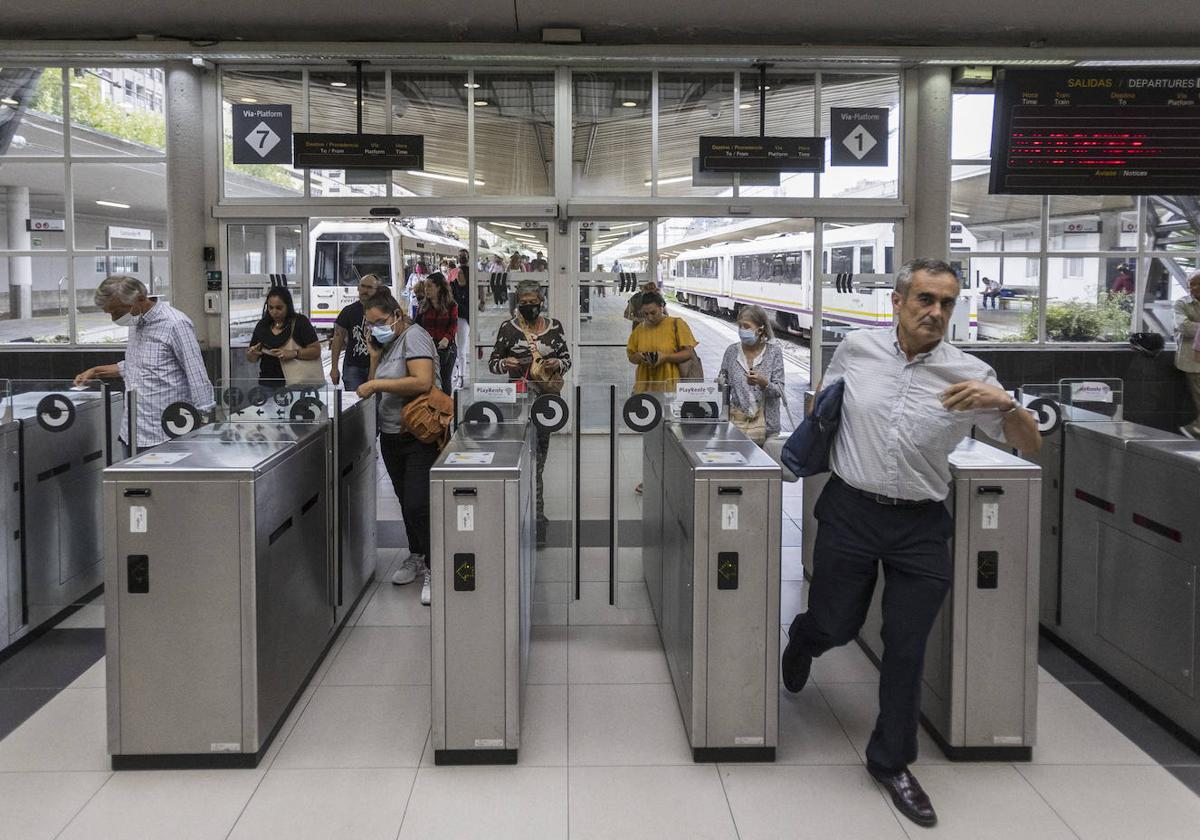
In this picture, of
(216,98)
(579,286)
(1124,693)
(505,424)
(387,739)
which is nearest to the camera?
(387,739)

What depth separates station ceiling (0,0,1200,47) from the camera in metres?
7.18

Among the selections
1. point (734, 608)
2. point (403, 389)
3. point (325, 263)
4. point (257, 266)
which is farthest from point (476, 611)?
point (325, 263)

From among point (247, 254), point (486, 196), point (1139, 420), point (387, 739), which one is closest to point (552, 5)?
point (486, 196)

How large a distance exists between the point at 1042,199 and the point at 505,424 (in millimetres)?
7138

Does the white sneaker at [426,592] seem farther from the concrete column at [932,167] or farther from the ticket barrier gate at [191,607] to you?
the concrete column at [932,167]

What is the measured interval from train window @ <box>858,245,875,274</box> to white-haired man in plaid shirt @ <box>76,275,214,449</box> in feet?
21.1

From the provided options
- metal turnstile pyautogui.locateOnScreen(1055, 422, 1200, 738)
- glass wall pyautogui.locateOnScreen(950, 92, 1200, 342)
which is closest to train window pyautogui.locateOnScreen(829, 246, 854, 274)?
glass wall pyautogui.locateOnScreen(950, 92, 1200, 342)

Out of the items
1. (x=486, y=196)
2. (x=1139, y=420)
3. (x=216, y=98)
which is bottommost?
(x=1139, y=420)

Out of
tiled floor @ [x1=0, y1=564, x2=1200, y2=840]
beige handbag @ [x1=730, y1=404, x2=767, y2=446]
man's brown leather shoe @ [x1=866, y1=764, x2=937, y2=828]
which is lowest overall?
tiled floor @ [x1=0, y1=564, x2=1200, y2=840]

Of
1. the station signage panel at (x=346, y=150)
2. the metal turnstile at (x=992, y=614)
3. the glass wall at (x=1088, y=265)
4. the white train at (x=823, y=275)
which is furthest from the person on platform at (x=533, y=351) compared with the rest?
the glass wall at (x=1088, y=265)

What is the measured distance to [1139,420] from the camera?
9.30 metres

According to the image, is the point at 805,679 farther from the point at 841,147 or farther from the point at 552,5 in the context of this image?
the point at 841,147

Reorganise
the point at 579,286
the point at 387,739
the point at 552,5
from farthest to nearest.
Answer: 1. the point at 579,286
2. the point at 552,5
3. the point at 387,739

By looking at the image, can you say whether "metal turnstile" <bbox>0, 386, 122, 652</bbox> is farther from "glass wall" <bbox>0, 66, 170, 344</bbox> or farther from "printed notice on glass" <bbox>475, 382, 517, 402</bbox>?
"glass wall" <bbox>0, 66, 170, 344</bbox>
